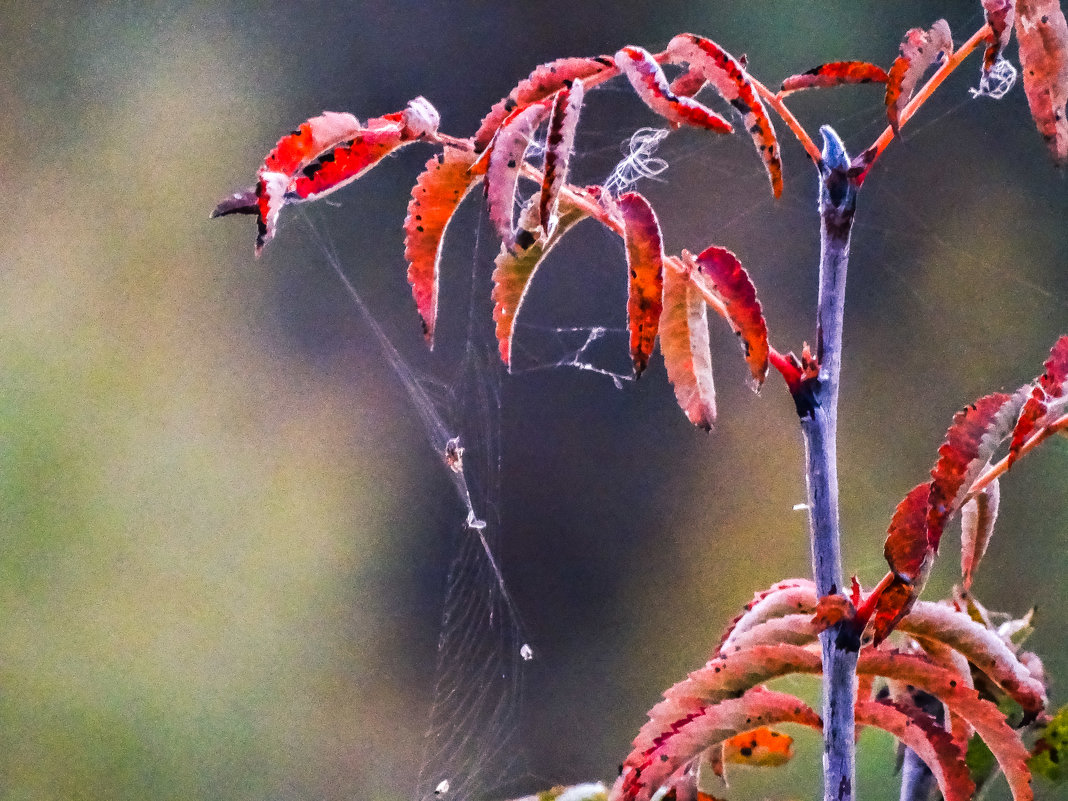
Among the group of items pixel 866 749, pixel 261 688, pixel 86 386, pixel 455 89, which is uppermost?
pixel 455 89

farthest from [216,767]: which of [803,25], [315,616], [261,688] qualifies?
[803,25]

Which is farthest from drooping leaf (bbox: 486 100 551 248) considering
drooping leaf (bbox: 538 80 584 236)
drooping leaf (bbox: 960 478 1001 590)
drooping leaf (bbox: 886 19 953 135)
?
drooping leaf (bbox: 960 478 1001 590)

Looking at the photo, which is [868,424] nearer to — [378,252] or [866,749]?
[866,749]

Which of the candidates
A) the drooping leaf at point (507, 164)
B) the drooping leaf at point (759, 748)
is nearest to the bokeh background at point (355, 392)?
the drooping leaf at point (759, 748)

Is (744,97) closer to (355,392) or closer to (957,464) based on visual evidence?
(957,464)

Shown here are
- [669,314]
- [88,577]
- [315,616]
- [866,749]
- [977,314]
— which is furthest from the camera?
[315,616]
